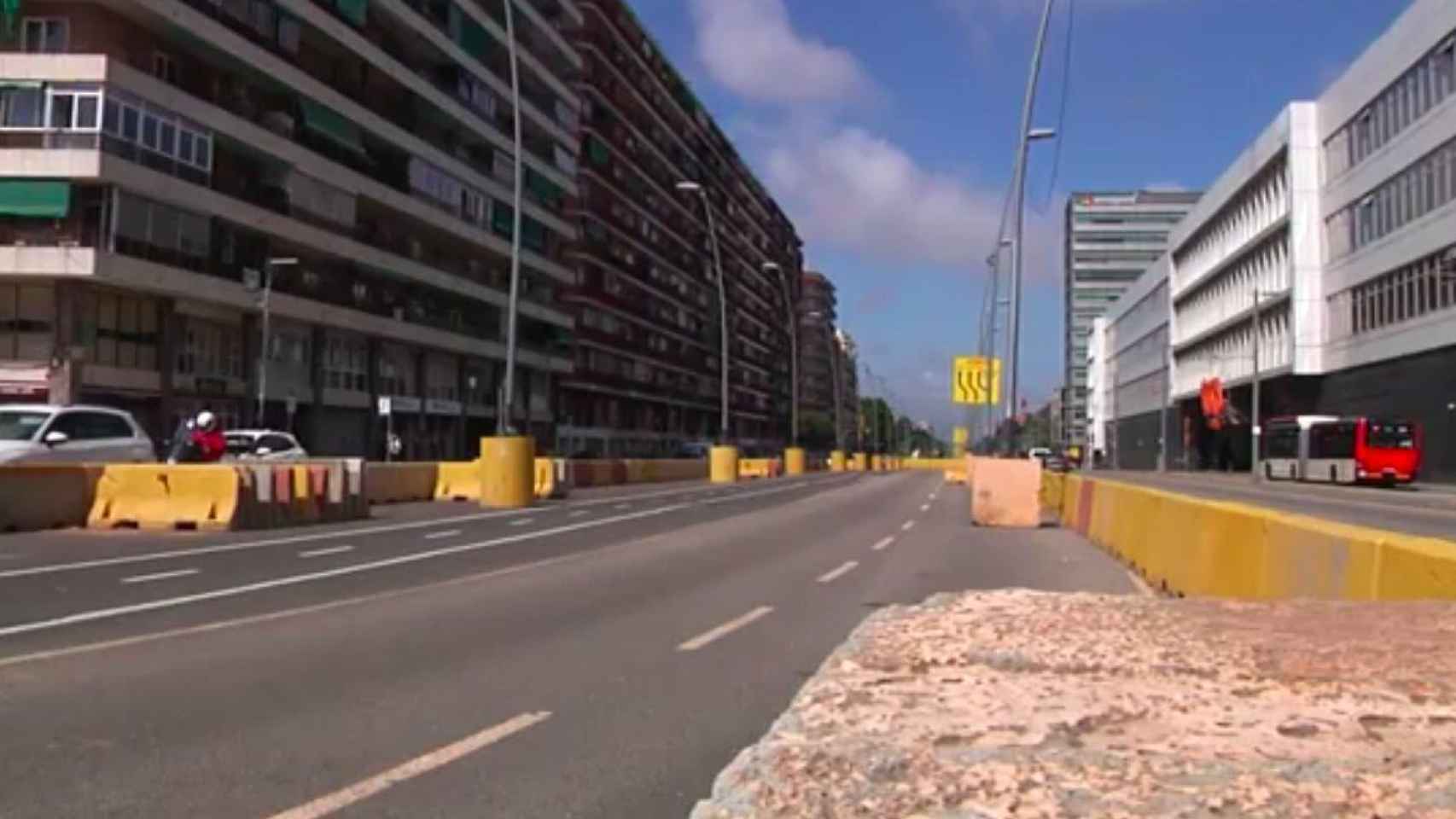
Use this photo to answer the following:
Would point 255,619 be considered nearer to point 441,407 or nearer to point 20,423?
point 20,423

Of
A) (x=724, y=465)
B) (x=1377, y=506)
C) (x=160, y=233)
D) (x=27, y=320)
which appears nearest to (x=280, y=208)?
(x=160, y=233)

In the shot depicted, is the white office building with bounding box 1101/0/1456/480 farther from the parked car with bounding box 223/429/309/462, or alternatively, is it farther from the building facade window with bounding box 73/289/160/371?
the building facade window with bounding box 73/289/160/371

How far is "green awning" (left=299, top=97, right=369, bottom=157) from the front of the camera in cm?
5649

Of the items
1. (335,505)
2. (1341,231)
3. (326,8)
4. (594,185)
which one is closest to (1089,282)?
(594,185)

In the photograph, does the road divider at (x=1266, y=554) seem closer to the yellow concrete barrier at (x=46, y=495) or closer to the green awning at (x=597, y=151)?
the yellow concrete barrier at (x=46, y=495)

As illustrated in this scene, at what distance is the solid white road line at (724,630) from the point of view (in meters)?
10.8

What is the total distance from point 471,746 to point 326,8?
5502 centimetres

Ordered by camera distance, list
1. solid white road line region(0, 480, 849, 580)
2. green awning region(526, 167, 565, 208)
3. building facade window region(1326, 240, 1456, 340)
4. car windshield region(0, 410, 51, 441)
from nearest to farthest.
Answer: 1. solid white road line region(0, 480, 849, 580)
2. car windshield region(0, 410, 51, 441)
3. building facade window region(1326, 240, 1456, 340)
4. green awning region(526, 167, 565, 208)

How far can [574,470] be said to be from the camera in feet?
152

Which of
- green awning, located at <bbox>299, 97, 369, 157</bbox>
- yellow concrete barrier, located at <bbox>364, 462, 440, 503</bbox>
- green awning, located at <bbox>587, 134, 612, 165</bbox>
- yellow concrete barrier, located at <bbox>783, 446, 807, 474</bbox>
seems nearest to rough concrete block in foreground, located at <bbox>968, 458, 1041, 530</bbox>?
yellow concrete barrier, located at <bbox>364, 462, 440, 503</bbox>

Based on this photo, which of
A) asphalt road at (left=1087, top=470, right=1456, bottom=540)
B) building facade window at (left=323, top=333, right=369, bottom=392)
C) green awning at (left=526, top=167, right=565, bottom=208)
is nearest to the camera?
asphalt road at (left=1087, top=470, right=1456, bottom=540)

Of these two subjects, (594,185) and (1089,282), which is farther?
(1089,282)

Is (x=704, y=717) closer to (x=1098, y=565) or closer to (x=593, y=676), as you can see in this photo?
(x=593, y=676)

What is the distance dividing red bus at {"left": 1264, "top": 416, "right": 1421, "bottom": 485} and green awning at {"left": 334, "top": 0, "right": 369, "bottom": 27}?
42.7 metres
